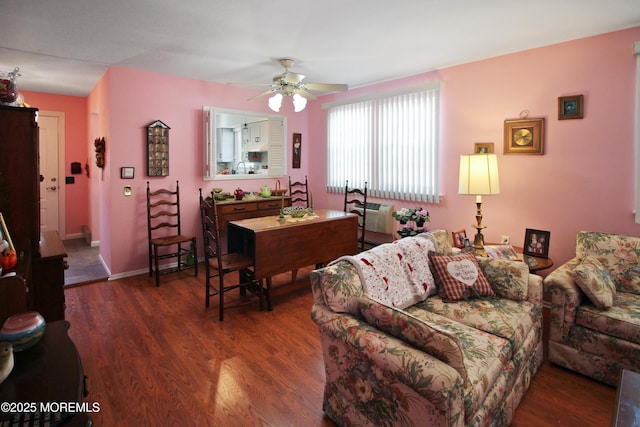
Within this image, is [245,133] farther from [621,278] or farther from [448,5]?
[621,278]

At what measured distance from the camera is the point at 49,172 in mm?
5656

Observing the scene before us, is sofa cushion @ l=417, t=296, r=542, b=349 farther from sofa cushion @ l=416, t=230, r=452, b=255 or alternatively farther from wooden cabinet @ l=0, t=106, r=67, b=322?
wooden cabinet @ l=0, t=106, r=67, b=322

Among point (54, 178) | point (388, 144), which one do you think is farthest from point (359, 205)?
point (54, 178)

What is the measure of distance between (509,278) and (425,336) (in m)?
1.25

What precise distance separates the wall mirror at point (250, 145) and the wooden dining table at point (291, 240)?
1705 millimetres

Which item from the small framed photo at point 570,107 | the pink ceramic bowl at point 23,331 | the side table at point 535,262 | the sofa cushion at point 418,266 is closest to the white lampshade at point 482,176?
the side table at point 535,262

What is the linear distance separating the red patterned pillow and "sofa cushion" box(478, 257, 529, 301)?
0.05 metres

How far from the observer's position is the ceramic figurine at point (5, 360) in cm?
103

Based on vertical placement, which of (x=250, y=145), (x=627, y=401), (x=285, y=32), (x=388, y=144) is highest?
(x=285, y=32)

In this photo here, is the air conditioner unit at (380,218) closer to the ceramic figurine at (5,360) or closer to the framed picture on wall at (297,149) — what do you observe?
the framed picture on wall at (297,149)

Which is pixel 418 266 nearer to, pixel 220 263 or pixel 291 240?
pixel 291 240

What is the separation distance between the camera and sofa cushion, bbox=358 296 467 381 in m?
1.39

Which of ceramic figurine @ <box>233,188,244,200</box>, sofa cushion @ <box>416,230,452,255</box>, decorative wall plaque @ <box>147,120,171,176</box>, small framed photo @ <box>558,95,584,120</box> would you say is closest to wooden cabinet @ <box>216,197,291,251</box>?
ceramic figurine @ <box>233,188,244,200</box>

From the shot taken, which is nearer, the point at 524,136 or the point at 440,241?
the point at 440,241
